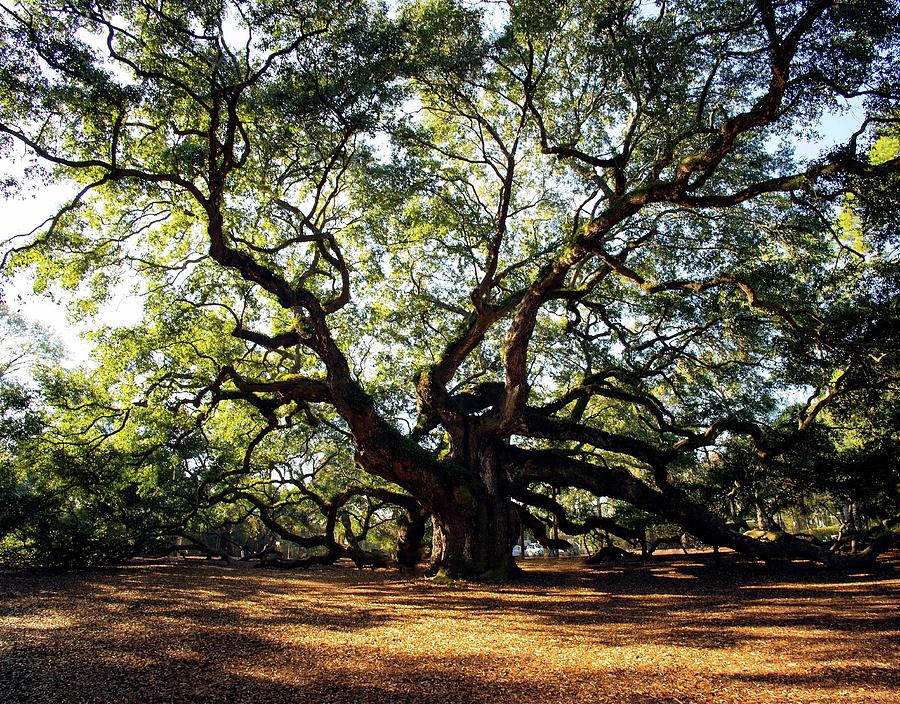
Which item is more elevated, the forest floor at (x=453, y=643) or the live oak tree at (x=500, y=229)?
the live oak tree at (x=500, y=229)

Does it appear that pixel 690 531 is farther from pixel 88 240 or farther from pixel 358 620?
pixel 88 240

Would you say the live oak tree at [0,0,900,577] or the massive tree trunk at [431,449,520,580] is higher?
the live oak tree at [0,0,900,577]

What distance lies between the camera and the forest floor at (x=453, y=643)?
3754 millimetres

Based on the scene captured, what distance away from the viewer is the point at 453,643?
16.9 feet

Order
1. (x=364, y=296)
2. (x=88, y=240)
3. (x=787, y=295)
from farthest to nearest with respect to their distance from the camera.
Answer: (x=364, y=296) < (x=88, y=240) < (x=787, y=295)

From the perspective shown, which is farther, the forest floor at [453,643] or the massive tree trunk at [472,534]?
the massive tree trunk at [472,534]

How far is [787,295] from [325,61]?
9041 millimetres

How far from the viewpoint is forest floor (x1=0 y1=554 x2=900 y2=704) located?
3.75 m

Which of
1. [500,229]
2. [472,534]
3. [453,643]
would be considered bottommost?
[453,643]

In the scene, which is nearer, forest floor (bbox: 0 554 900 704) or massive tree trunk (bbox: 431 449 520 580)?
forest floor (bbox: 0 554 900 704)

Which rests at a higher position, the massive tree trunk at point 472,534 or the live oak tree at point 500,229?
the live oak tree at point 500,229

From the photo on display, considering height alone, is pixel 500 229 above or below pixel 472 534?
above

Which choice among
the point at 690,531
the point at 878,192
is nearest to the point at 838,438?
the point at 690,531

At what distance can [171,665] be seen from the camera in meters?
4.25
